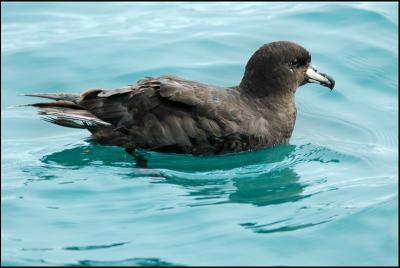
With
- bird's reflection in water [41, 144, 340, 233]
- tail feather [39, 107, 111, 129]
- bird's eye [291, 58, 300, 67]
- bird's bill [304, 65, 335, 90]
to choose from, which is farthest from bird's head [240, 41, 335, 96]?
tail feather [39, 107, 111, 129]

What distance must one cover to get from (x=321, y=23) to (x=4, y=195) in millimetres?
6055

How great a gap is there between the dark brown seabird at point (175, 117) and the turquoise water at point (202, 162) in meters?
0.14

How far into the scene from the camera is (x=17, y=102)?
10258mm

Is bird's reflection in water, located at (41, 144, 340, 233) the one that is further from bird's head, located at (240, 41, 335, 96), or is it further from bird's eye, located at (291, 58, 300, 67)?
bird's eye, located at (291, 58, 300, 67)

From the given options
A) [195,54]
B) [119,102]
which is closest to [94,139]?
[119,102]

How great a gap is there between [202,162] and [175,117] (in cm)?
47

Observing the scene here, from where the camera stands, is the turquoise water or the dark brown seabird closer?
the turquoise water

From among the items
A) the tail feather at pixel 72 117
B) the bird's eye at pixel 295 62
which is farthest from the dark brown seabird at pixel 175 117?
the bird's eye at pixel 295 62

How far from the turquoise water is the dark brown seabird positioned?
0.47 ft

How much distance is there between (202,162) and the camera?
8344mm

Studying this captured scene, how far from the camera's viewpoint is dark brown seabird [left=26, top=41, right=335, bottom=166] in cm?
827

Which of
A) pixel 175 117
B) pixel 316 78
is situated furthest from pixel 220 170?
pixel 316 78

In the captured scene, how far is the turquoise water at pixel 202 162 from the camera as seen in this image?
6.88 meters

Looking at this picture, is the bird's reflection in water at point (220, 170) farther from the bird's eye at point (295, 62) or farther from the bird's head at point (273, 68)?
the bird's eye at point (295, 62)
